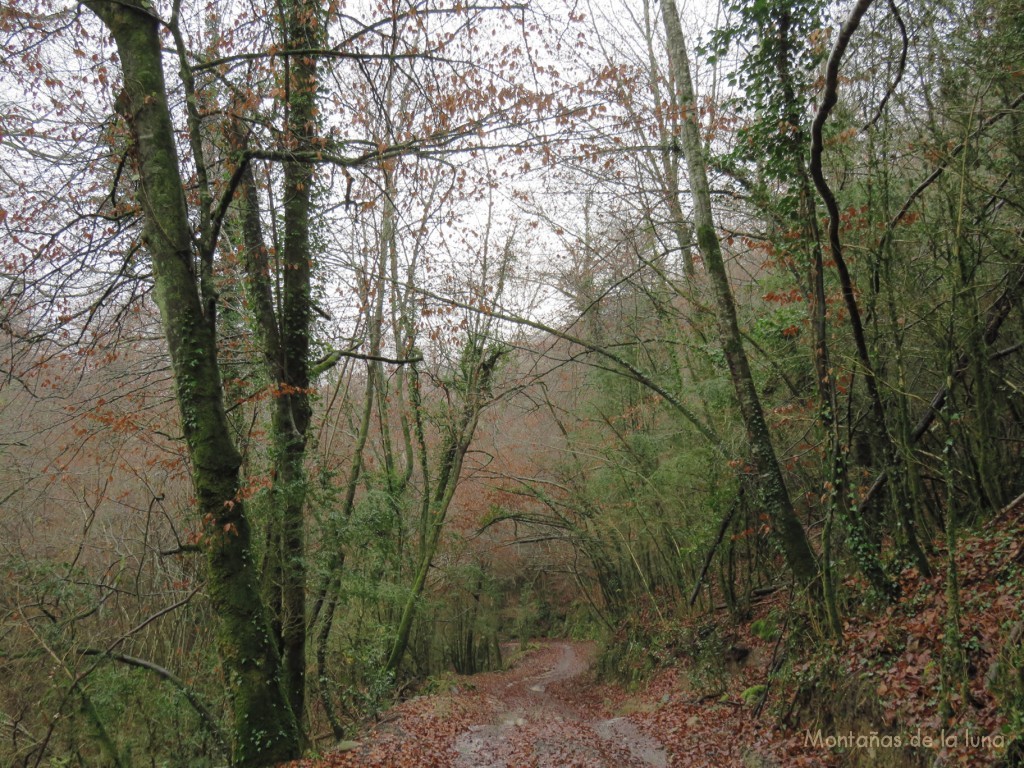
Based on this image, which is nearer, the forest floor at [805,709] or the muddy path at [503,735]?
the forest floor at [805,709]

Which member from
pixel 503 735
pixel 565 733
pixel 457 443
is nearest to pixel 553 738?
pixel 565 733

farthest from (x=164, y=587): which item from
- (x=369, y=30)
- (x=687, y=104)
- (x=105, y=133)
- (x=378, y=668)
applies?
(x=687, y=104)

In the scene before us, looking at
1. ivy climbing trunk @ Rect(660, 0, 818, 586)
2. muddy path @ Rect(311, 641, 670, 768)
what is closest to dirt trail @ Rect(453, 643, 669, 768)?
muddy path @ Rect(311, 641, 670, 768)

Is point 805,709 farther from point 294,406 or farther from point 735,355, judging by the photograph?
point 294,406

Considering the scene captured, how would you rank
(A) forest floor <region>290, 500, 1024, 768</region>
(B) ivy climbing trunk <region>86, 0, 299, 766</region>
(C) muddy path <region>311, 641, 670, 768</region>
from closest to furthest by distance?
(A) forest floor <region>290, 500, 1024, 768</region> → (B) ivy climbing trunk <region>86, 0, 299, 766</region> → (C) muddy path <region>311, 641, 670, 768</region>

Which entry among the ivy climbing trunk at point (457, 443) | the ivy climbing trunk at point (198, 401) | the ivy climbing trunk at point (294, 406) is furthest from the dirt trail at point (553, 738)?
the ivy climbing trunk at point (457, 443)

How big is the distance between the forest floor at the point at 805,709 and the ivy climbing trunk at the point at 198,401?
0.68 meters

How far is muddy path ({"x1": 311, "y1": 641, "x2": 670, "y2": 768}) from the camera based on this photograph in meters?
7.00

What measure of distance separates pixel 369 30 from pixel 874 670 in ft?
22.0

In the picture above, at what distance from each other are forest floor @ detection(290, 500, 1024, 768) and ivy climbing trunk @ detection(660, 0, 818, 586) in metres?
0.79

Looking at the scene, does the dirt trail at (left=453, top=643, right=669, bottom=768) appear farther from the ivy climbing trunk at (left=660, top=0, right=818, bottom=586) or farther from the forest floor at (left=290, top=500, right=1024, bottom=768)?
the ivy climbing trunk at (left=660, top=0, right=818, bottom=586)

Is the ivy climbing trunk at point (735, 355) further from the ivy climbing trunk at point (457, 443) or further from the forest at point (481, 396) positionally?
the ivy climbing trunk at point (457, 443)

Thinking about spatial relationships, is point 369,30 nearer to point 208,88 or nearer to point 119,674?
point 208,88

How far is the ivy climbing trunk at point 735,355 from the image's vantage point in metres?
7.05
